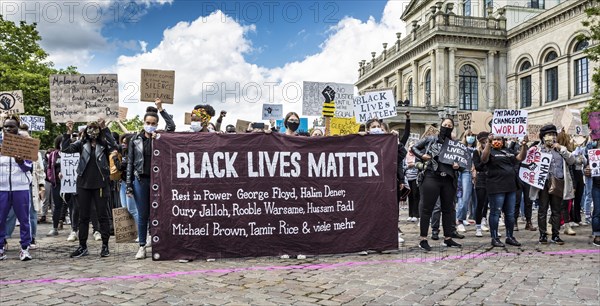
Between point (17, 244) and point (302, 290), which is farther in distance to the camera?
point (17, 244)

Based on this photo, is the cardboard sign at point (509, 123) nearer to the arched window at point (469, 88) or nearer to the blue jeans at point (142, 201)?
the blue jeans at point (142, 201)

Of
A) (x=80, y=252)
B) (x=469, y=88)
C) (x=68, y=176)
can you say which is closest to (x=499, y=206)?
(x=80, y=252)

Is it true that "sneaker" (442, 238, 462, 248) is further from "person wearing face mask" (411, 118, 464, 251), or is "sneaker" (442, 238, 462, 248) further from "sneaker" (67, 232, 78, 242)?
"sneaker" (67, 232, 78, 242)

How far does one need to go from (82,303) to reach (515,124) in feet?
23.4

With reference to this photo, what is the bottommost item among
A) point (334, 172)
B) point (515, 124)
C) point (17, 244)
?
point (17, 244)

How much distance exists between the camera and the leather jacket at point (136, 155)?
697 centimetres

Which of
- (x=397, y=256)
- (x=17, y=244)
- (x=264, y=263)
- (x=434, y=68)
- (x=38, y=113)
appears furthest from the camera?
(x=434, y=68)

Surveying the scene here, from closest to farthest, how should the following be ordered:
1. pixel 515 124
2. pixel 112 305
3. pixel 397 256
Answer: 1. pixel 112 305
2. pixel 397 256
3. pixel 515 124

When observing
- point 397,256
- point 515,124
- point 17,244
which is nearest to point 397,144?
point 397,256

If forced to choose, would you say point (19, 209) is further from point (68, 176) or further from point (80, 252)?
point (68, 176)

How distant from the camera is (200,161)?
6848 millimetres

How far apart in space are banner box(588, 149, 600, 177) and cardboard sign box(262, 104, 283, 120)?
23.8 ft

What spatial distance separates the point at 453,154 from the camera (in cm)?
763

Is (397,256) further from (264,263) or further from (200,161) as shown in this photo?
(200,161)
